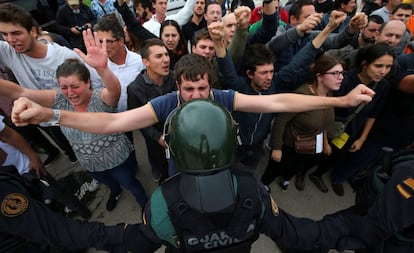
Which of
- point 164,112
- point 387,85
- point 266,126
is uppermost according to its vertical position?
point 164,112

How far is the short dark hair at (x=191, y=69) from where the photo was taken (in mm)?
1697

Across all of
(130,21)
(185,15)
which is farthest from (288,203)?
(185,15)

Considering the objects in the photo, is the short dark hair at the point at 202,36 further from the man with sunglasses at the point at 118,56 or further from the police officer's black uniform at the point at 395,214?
the police officer's black uniform at the point at 395,214

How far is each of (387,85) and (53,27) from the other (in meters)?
5.31

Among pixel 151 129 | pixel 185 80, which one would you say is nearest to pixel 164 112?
pixel 185 80

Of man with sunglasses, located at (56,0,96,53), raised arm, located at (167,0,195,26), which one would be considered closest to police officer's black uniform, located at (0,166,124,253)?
raised arm, located at (167,0,195,26)

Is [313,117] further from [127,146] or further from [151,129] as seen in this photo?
[127,146]

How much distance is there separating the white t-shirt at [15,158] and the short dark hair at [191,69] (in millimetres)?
1454

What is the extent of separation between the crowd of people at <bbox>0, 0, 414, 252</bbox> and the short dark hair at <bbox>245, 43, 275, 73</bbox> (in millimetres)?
11

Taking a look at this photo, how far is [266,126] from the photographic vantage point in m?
2.40

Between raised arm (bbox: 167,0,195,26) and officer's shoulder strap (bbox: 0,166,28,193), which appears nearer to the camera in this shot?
officer's shoulder strap (bbox: 0,166,28,193)

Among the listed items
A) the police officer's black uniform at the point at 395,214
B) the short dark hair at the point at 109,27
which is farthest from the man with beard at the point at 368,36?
the short dark hair at the point at 109,27

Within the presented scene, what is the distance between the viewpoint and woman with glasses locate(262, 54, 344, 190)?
2137 mm

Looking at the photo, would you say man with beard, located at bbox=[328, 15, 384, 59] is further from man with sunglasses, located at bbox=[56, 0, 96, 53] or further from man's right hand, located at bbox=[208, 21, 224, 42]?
man with sunglasses, located at bbox=[56, 0, 96, 53]
